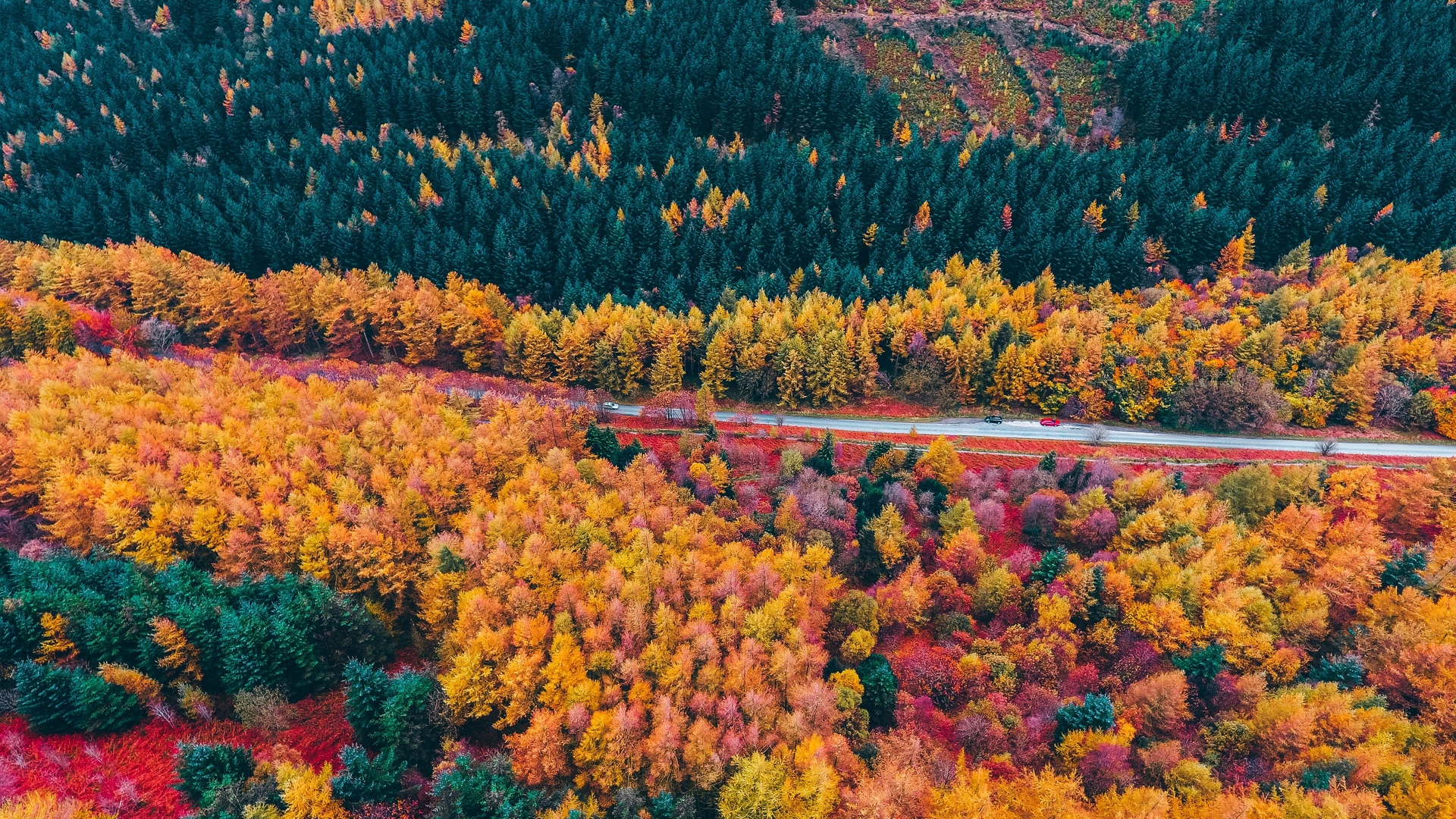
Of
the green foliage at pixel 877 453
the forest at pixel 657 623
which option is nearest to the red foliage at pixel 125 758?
the forest at pixel 657 623

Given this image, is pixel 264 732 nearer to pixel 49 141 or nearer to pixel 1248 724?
pixel 1248 724

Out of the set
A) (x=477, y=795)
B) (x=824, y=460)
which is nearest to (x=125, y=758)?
(x=477, y=795)

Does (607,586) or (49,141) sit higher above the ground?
(49,141)

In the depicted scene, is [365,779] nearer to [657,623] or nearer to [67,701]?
[67,701]

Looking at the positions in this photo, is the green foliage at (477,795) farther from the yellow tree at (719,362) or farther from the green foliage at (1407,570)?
the green foliage at (1407,570)

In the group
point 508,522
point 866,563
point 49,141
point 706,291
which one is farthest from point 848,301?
point 49,141
